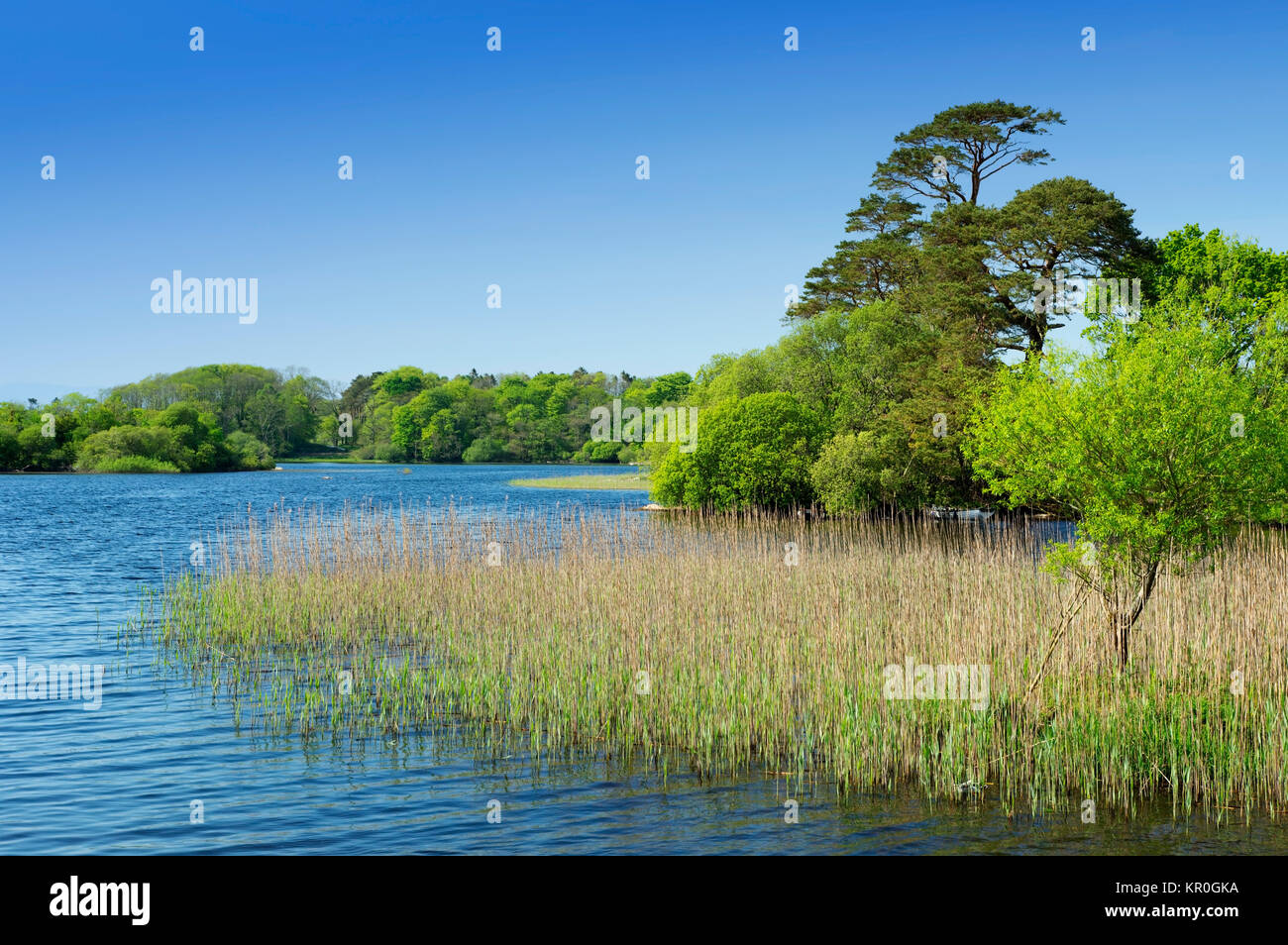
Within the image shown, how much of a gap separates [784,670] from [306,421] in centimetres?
14534

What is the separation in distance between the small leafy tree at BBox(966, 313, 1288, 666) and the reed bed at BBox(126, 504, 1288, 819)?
0.68 metres

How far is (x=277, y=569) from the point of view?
18.9m

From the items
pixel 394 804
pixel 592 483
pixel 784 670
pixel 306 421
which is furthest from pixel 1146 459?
pixel 306 421

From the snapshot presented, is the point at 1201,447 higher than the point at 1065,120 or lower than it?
lower

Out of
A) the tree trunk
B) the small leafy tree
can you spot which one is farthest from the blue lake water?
the small leafy tree

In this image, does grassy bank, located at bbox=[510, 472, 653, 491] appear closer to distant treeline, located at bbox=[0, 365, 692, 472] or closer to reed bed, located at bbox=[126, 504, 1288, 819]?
distant treeline, located at bbox=[0, 365, 692, 472]

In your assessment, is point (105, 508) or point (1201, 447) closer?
point (1201, 447)

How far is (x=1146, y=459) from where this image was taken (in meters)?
11.8

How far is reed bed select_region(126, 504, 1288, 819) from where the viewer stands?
9.57 meters

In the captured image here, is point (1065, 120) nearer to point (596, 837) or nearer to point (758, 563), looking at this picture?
point (758, 563)

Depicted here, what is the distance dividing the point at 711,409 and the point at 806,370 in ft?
16.5

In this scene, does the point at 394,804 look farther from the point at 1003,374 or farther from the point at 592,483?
the point at 592,483
